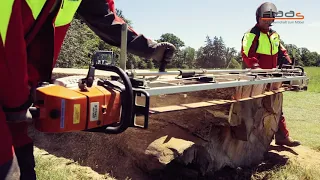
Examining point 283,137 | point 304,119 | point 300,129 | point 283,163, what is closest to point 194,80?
point 283,163

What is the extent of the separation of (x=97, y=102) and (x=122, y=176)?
1.89 m

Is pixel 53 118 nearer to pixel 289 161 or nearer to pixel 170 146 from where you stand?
pixel 170 146

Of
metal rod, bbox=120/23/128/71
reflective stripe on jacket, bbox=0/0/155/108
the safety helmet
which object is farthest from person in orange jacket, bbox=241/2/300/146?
metal rod, bbox=120/23/128/71

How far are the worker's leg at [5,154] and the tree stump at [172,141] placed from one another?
4.64ft

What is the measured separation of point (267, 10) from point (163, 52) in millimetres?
4446

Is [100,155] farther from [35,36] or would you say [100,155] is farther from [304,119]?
[304,119]

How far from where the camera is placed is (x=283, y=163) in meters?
4.90

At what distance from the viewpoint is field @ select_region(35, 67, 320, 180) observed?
316 centimetres

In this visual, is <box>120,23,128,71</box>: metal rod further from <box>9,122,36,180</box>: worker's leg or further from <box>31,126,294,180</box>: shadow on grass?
<box>31,126,294,180</box>: shadow on grass

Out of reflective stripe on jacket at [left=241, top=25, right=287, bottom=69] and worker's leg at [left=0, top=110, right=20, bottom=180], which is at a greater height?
reflective stripe on jacket at [left=241, top=25, right=287, bottom=69]

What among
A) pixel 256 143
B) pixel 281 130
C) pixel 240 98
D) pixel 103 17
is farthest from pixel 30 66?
pixel 281 130

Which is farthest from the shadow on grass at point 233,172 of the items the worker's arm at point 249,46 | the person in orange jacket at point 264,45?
the worker's arm at point 249,46

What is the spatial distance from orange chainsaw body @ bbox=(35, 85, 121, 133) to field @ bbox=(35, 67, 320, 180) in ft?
5.84

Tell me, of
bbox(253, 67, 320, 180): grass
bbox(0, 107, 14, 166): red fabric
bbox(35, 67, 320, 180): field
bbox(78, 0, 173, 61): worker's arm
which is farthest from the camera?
bbox(253, 67, 320, 180): grass
